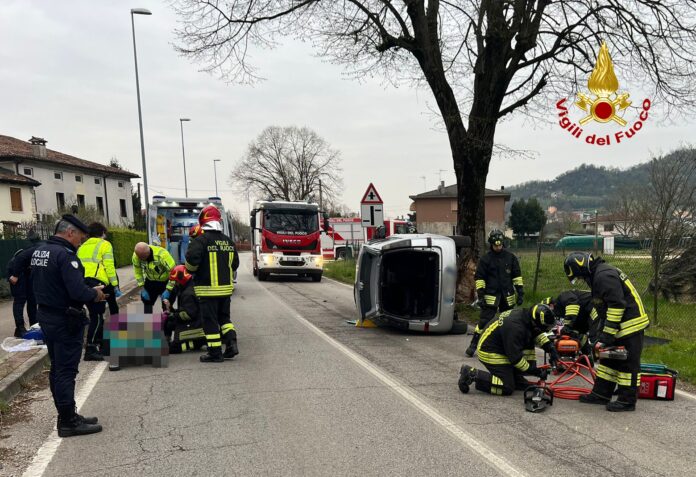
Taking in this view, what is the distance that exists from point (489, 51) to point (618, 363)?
8800mm

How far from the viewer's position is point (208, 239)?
23.4 feet

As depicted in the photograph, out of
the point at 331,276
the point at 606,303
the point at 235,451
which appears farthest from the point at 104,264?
the point at 331,276

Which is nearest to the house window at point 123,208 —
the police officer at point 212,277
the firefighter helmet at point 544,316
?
the police officer at point 212,277

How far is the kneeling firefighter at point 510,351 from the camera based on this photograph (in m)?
5.59

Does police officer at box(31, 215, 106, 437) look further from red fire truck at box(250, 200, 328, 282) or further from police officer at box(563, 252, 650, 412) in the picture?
red fire truck at box(250, 200, 328, 282)

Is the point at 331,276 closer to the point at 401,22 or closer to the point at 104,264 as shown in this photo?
the point at 401,22

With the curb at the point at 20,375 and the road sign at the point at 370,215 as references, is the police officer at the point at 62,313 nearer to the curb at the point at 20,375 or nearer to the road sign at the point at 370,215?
the curb at the point at 20,375

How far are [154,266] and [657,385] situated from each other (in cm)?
679

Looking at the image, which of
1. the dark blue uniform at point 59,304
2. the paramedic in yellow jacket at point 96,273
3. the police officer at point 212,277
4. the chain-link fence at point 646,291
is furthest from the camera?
the chain-link fence at point 646,291

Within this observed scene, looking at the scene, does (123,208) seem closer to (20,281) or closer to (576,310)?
(20,281)

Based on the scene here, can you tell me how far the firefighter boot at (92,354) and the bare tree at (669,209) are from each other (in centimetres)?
978

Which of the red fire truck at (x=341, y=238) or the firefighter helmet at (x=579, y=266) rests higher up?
the firefighter helmet at (x=579, y=266)

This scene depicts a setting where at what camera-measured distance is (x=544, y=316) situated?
18.0 ft

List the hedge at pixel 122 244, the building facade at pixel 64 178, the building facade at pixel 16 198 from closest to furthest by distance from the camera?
the hedge at pixel 122 244, the building facade at pixel 16 198, the building facade at pixel 64 178
